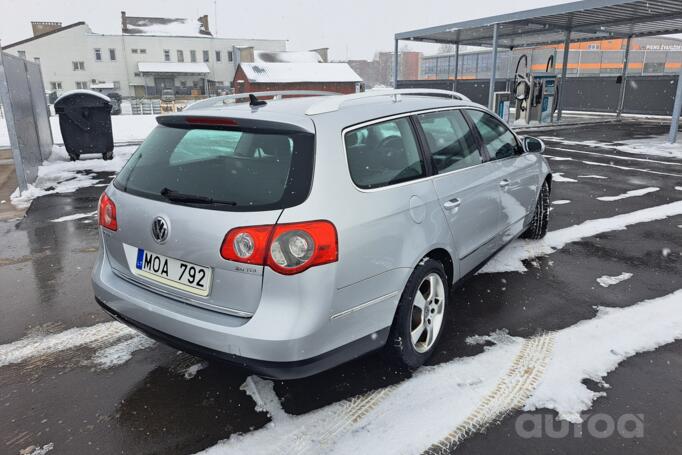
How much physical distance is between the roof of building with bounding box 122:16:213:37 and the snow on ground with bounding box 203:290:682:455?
212ft

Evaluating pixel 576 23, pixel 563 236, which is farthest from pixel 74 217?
pixel 576 23

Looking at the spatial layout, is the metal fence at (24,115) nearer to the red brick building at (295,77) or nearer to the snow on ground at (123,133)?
the snow on ground at (123,133)

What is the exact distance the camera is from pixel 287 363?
219cm

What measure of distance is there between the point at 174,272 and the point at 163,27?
68.1 meters

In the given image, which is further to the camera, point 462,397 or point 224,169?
point 462,397

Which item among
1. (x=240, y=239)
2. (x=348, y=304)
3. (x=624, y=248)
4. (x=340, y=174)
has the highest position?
(x=340, y=174)

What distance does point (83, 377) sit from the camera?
294cm

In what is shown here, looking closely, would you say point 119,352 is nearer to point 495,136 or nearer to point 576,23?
point 495,136

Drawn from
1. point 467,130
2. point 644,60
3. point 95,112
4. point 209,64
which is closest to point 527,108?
point 95,112

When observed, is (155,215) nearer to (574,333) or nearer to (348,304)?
(348,304)

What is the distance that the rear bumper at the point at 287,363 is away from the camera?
220 cm

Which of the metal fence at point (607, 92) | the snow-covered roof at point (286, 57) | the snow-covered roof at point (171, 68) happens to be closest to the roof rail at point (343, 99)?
the metal fence at point (607, 92)

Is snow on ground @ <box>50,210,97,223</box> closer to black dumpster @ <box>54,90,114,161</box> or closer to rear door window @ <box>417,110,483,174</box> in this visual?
black dumpster @ <box>54,90,114,161</box>

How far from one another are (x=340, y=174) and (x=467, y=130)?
65.3 inches
